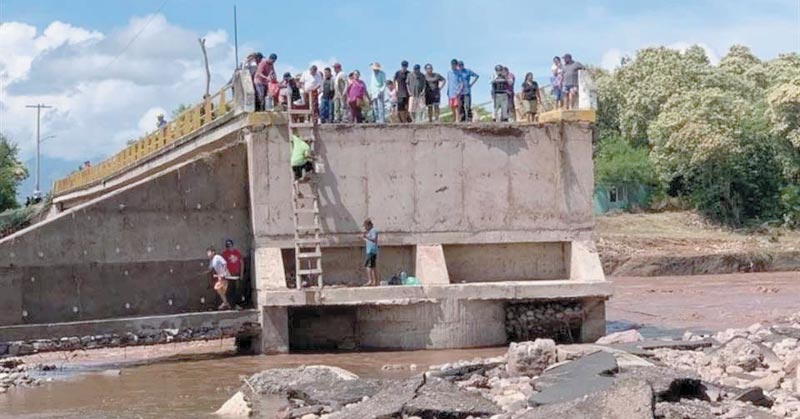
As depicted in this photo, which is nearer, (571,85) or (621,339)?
(621,339)

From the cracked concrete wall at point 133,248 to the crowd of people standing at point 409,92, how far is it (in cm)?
193

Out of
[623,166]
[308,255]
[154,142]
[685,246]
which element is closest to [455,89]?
[308,255]

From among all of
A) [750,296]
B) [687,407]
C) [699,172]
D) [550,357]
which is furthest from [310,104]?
[699,172]

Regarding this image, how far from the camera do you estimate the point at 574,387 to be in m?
12.3

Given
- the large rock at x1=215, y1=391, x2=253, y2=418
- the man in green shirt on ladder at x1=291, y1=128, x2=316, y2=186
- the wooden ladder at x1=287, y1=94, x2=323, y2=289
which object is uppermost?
the man in green shirt on ladder at x1=291, y1=128, x2=316, y2=186

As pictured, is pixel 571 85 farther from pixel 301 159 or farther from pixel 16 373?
pixel 16 373

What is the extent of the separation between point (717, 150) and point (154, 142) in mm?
24709

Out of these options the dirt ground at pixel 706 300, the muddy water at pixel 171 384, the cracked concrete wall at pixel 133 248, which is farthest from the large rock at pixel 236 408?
the dirt ground at pixel 706 300

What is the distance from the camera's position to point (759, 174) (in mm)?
50531

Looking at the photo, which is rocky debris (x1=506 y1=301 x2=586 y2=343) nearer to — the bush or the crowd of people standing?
the crowd of people standing

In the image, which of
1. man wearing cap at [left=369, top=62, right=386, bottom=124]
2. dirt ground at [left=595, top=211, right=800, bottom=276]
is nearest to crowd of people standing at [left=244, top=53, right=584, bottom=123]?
man wearing cap at [left=369, top=62, right=386, bottom=124]

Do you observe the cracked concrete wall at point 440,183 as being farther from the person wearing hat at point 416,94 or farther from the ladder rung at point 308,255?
the person wearing hat at point 416,94

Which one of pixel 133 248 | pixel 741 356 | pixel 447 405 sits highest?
pixel 133 248

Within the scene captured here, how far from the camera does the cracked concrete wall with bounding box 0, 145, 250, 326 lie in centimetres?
1909
